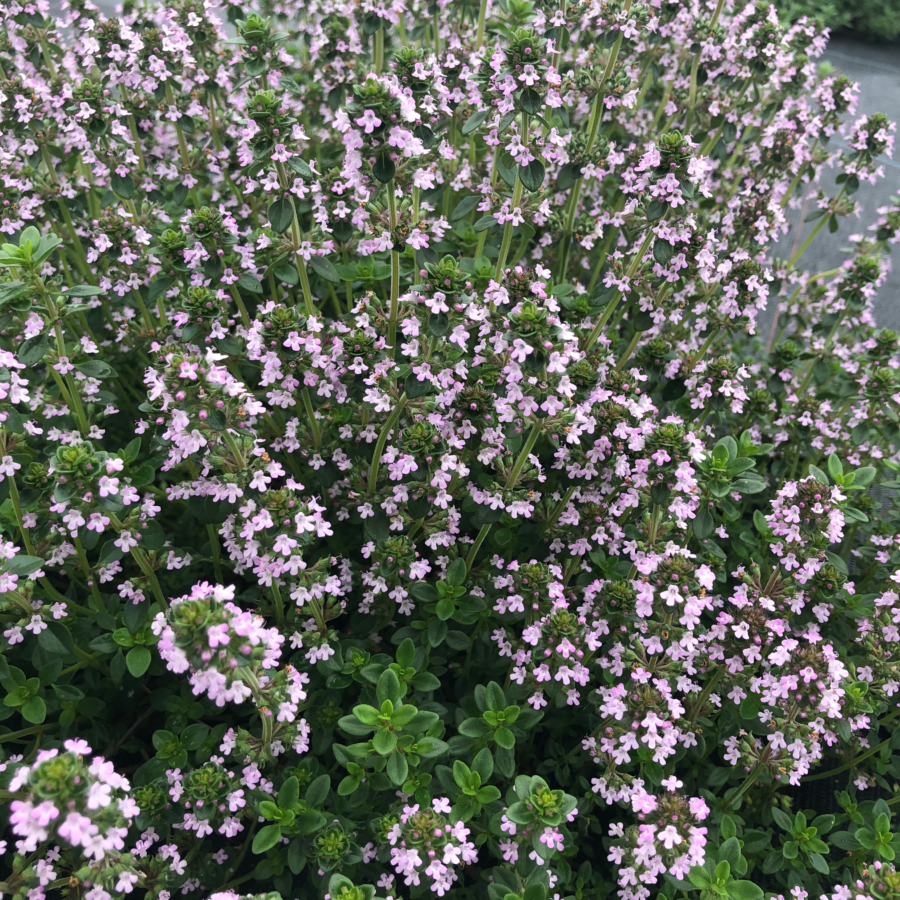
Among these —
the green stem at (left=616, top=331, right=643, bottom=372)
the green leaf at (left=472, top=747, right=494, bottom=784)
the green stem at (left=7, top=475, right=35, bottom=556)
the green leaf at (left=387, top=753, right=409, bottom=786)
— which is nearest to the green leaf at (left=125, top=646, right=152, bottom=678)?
the green stem at (left=7, top=475, right=35, bottom=556)

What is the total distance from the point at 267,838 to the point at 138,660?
3.01 feet

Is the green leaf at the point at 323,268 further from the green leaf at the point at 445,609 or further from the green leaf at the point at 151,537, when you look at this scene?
the green leaf at the point at 445,609

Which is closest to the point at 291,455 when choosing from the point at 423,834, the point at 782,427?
the point at 423,834

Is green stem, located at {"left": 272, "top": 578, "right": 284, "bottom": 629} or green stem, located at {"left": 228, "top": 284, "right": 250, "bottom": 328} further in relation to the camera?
green stem, located at {"left": 228, "top": 284, "right": 250, "bottom": 328}

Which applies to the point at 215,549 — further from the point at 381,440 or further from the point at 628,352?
the point at 628,352

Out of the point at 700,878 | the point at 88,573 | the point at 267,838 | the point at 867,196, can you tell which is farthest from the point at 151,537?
the point at 867,196

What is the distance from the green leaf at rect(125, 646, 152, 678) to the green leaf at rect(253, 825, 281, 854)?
82 cm

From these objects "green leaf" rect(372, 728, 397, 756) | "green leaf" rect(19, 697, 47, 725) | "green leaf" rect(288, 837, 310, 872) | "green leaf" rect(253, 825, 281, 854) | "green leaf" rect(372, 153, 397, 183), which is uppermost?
"green leaf" rect(372, 153, 397, 183)

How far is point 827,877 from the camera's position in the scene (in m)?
3.28

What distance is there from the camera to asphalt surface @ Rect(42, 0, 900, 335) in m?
6.64

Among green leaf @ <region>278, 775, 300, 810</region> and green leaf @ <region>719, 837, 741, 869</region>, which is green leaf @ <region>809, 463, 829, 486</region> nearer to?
green leaf @ <region>719, 837, 741, 869</region>

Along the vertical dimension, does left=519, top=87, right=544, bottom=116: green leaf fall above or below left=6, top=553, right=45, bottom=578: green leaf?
above

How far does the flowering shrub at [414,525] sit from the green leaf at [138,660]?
13cm

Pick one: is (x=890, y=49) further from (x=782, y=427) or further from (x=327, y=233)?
(x=327, y=233)
